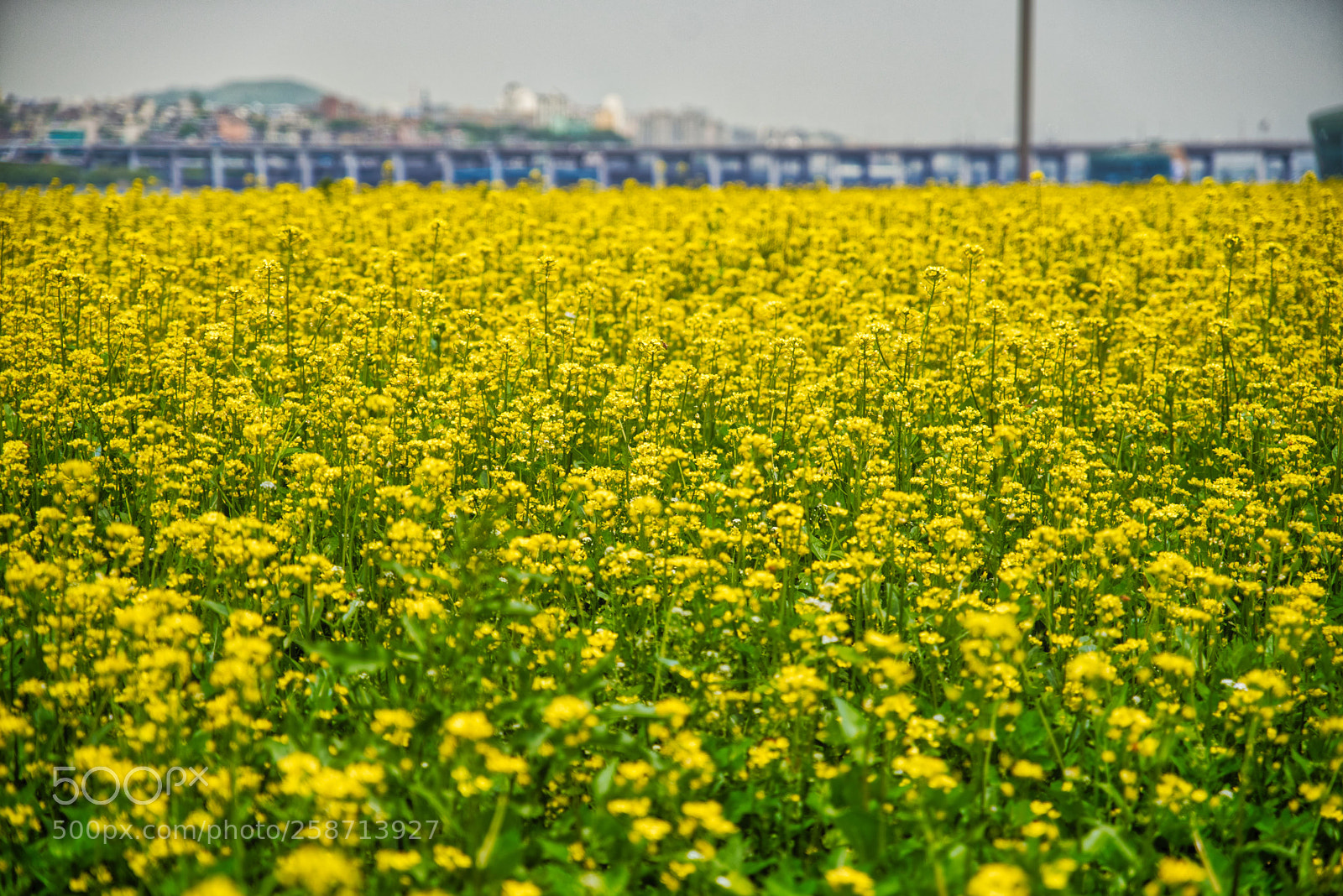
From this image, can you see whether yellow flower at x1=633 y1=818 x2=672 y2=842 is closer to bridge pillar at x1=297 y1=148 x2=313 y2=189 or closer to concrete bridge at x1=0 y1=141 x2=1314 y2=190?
concrete bridge at x1=0 y1=141 x2=1314 y2=190

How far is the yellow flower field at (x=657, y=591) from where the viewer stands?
2.63m

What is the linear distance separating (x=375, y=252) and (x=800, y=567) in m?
5.36

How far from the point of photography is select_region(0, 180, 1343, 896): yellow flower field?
2631 mm

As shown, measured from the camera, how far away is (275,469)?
16.5 ft

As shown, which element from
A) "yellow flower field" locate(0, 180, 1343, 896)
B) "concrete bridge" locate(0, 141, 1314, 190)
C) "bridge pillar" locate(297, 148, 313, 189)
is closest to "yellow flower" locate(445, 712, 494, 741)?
"yellow flower field" locate(0, 180, 1343, 896)

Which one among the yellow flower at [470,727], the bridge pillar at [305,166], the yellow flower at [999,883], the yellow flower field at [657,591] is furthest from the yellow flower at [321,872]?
the bridge pillar at [305,166]

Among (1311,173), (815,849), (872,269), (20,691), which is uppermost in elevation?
(1311,173)

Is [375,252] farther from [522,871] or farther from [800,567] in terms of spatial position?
[522,871]

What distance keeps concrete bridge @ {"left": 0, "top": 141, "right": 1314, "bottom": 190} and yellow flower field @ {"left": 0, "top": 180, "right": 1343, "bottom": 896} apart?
9.82 meters

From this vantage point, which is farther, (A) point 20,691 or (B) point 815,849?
(A) point 20,691

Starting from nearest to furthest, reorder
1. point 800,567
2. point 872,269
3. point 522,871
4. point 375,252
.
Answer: point 522,871 → point 800,567 → point 375,252 → point 872,269

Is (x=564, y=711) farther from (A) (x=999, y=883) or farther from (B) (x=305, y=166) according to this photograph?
(B) (x=305, y=166)

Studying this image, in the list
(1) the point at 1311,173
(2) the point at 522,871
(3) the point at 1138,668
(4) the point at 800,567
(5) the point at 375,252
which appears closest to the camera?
(2) the point at 522,871

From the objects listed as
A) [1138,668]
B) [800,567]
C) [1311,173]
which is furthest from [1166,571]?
[1311,173]
